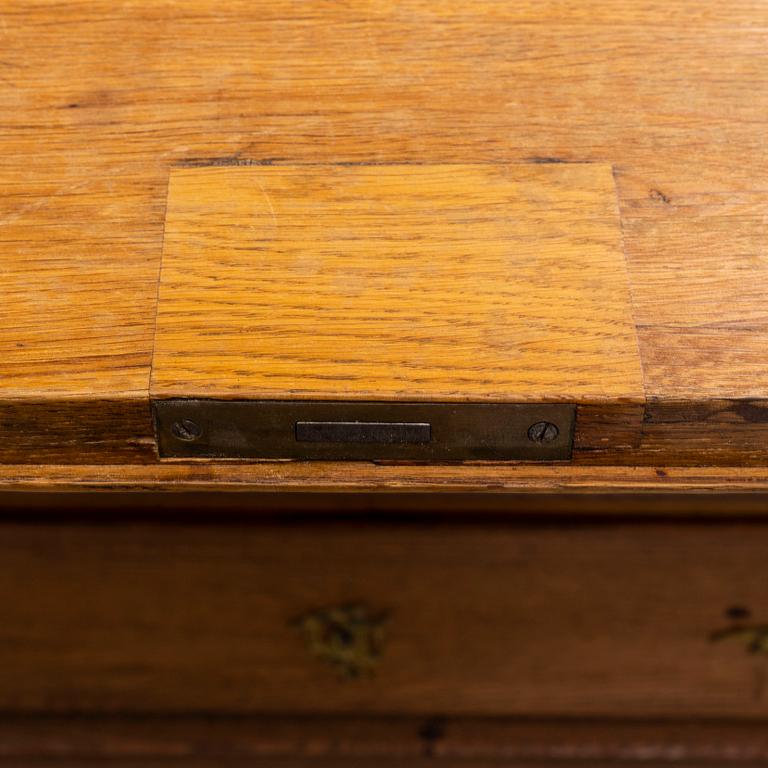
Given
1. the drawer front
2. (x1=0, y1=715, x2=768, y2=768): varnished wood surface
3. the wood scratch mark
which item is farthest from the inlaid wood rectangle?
(x1=0, y1=715, x2=768, y2=768): varnished wood surface

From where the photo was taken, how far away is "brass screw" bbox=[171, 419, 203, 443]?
0.72 metres

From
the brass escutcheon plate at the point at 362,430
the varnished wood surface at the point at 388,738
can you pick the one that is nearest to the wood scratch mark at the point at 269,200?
the brass escutcheon plate at the point at 362,430

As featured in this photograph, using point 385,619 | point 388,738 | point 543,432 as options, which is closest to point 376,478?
point 543,432

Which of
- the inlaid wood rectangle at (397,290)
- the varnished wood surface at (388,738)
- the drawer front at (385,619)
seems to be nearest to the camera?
the inlaid wood rectangle at (397,290)

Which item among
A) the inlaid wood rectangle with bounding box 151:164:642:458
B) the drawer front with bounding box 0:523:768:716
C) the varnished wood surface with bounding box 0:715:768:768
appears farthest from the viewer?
the varnished wood surface with bounding box 0:715:768:768

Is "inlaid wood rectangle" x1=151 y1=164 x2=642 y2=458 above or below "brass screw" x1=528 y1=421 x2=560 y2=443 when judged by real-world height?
above

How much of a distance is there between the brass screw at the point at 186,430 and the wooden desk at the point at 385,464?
22 mm

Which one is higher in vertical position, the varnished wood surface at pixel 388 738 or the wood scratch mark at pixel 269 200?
the wood scratch mark at pixel 269 200

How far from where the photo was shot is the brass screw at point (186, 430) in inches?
28.4

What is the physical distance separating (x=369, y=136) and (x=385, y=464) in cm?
31

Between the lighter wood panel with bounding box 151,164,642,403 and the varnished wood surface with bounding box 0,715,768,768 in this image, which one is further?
the varnished wood surface with bounding box 0,715,768,768

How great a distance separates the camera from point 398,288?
74 centimetres

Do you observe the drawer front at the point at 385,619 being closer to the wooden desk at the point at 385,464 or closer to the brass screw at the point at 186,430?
the wooden desk at the point at 385,464

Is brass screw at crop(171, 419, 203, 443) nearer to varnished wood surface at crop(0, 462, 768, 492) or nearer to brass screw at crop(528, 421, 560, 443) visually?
varnished wood surface at crop(0, 462, 768, 492)
